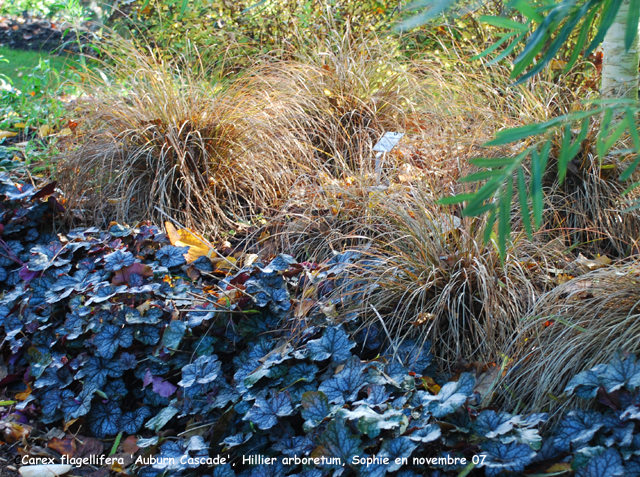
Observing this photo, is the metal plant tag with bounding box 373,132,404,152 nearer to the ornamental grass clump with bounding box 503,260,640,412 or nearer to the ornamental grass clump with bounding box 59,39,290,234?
the ornamental grass clump with bounding box 59,39,290,234

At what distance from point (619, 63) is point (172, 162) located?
9.18 ft

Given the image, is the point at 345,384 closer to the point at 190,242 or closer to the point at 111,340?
the point at 111,340

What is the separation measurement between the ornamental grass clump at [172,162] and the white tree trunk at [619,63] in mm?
2071

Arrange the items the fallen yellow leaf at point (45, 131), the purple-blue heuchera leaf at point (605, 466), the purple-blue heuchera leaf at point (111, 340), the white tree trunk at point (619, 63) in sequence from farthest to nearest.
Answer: the fallen yellow leaf at point (45, 131)
the white tree trunk at point (619, 63)
the purple-blue heuchera leaf at point (111, 340)
the purple-blue heuchera leaf at point (605, 466)

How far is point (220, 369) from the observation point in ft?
7.57

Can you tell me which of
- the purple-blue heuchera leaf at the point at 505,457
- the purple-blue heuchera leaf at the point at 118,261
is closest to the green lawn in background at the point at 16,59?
the purple-blue heuchera leaf at the point at 118,261

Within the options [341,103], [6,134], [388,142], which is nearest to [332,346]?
[388,142]

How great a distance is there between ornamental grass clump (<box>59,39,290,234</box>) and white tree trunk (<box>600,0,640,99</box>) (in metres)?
2.07

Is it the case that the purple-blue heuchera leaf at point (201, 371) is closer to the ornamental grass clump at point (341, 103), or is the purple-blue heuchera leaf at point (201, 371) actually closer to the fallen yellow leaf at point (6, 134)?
the ornamental grass clump at point (341, 103)

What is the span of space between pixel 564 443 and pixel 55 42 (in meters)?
11.2

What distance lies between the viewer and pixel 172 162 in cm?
355

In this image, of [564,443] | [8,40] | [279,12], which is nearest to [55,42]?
[8,40]

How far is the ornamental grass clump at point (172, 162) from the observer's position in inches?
138

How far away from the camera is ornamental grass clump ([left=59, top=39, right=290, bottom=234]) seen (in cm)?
351
